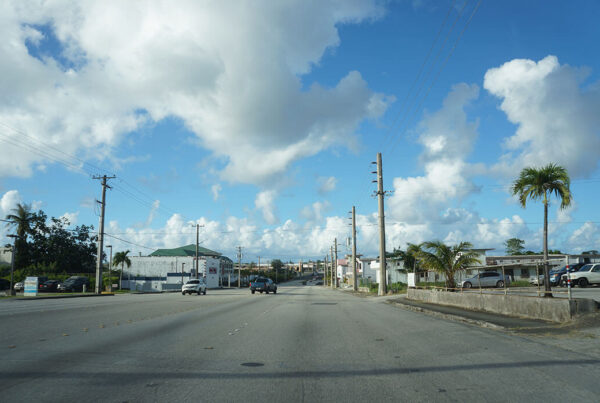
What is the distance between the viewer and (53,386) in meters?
5.57

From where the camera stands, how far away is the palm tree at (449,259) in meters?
21.8

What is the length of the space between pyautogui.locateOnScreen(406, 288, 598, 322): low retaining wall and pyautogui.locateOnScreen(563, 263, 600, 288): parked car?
48.1 ft

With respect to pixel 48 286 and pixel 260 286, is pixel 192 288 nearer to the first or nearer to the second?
pixel 260 286

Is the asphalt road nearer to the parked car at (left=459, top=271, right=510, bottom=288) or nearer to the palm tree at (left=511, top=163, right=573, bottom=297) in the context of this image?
the palm tree at (left=511, top=163, right=573, bottom=297)

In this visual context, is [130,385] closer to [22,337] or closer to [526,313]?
[22,337]

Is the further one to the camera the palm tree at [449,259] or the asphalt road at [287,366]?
the palm tree at [449,259]

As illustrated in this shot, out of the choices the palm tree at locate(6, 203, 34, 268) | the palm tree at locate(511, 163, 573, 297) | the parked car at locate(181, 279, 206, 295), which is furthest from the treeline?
the palm tree at locate(511, 163, 573, 297)

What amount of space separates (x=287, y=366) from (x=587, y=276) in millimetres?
30344

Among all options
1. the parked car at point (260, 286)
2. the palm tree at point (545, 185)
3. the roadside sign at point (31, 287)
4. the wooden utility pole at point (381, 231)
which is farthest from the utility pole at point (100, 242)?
the palm tree at point (545, 185)

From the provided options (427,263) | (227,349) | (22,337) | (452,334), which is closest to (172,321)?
(22,337)

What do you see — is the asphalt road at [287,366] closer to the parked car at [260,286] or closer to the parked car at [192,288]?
the parked car at [192,288]

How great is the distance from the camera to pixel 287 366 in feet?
23.0

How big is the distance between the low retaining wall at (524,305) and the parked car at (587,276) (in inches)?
577

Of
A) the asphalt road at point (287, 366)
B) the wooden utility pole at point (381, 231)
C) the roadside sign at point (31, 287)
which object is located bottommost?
the roadside sign at point (31, 287)
